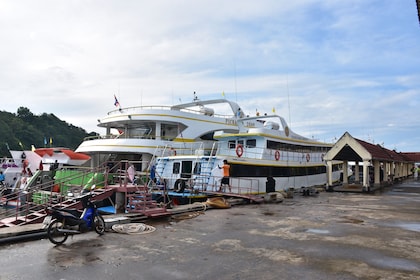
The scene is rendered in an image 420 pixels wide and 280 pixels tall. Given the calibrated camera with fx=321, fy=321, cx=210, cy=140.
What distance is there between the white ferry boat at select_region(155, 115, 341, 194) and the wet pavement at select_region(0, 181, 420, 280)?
19.6 feet

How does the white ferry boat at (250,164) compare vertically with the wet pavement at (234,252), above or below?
above

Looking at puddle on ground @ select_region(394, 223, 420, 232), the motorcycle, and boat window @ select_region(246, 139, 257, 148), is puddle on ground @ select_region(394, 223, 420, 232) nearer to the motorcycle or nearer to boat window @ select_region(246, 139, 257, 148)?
the motorcycle

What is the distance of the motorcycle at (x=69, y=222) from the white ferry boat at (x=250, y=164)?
555cm

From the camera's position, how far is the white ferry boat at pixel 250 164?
55.6ft

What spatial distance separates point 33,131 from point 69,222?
75.3 m

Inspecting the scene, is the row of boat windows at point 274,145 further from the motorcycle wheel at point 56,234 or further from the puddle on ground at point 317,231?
the motorcycle wheel at point 56,234

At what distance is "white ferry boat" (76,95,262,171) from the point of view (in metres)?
23.3

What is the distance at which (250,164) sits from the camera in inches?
720

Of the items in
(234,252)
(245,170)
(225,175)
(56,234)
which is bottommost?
(234,252)

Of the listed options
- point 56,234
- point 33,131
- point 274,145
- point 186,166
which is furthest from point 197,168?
point 33,131

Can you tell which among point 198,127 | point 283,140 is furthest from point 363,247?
point 198,127

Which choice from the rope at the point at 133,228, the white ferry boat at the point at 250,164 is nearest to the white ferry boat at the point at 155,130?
the white ferry boat at the point at 250,164

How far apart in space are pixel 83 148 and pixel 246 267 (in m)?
22.1

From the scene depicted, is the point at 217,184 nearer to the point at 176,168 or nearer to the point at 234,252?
the point at 176,168
